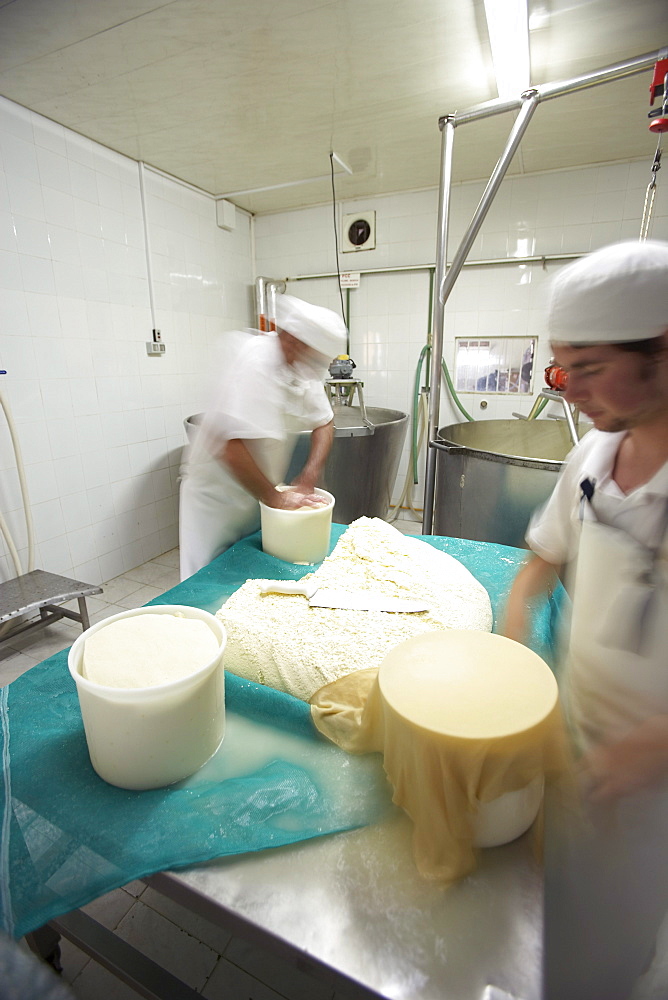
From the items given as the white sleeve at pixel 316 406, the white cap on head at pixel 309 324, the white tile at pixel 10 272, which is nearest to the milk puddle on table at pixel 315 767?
the white cap on head at pixel 309 324

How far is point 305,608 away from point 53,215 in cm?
270

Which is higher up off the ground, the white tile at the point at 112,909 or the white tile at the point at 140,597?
the white tile at the point at 140,597

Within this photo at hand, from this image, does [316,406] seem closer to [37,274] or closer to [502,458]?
[502,458]

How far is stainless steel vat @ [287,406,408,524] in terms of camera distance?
278cm

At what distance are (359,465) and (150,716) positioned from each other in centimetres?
233

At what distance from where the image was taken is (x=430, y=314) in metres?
3.65

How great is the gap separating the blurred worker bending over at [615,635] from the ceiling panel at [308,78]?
5.45ft

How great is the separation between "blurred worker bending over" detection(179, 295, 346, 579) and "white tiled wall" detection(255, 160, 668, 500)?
1.86 meters

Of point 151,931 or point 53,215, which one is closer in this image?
point 151,931

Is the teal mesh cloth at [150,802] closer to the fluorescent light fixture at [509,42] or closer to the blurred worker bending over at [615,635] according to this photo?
the blurred worker bending over at [615,635]

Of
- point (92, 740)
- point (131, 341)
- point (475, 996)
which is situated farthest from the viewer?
point (131, 341)

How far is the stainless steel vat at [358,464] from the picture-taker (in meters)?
2.78

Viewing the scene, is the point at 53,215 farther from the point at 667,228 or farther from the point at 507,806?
the point at 667,228

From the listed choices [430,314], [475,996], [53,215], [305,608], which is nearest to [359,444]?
[430,314]
